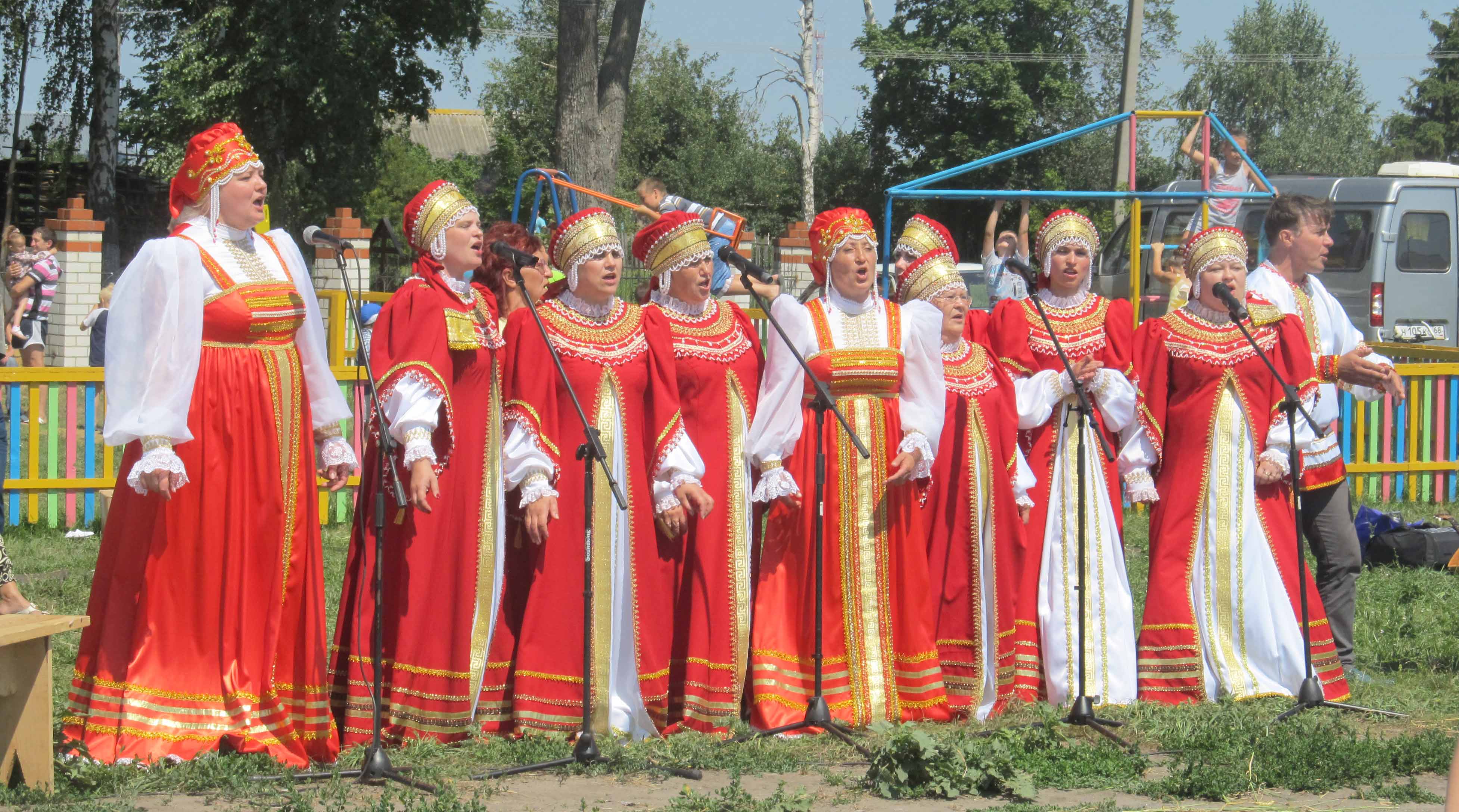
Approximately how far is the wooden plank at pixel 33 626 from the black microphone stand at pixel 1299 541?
4.23m

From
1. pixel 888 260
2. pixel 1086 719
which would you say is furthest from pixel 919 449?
pixel 888 260

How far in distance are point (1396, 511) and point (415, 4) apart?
21.3m

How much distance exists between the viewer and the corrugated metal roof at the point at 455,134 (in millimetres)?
67625

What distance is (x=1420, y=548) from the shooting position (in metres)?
9.34

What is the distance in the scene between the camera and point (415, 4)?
27.5 metres

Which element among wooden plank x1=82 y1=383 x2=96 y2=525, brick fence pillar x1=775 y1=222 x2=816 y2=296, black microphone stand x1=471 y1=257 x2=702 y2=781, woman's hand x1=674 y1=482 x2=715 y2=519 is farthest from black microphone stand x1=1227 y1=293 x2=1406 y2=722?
brick fence pillar x1=775 y1=222 x2=816 y2=296

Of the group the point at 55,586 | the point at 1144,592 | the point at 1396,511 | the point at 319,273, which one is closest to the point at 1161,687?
the point at 1144,592

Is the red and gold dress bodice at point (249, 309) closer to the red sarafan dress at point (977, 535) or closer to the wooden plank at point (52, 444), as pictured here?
the red sarafan dress at point (977, 535)

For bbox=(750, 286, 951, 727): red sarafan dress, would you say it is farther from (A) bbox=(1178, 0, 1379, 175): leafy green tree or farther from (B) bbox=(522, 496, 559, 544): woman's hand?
(A) bbox=(1178, 0, 1379, 175): leafy green tree

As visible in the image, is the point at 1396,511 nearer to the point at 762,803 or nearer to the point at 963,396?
the point at 963,396

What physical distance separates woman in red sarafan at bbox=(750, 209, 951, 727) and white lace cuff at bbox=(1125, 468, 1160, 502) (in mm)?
901

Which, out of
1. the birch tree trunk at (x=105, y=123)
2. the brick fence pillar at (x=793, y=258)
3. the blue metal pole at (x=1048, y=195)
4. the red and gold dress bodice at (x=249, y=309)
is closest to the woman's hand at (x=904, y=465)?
the red and gold dress bodice at (x=249, y=309)

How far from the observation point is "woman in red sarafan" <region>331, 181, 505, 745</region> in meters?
5.43

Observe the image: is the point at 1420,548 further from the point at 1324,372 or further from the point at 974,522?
the point at 974,522
